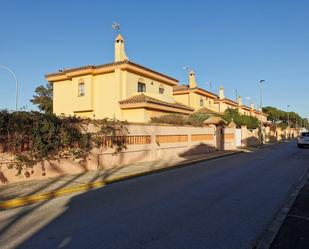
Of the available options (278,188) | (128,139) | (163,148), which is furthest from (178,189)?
(163,148)

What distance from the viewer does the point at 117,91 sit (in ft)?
93.2

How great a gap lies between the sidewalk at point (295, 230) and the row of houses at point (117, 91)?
1942 centimetres

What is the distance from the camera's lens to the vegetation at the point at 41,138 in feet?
35.5

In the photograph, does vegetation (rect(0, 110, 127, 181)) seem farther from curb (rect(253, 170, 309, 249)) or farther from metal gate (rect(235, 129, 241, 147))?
metal gate (rect(235, 129, 241, 147))

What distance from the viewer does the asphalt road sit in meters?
5.32

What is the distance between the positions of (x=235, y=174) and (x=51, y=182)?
24.3 feet

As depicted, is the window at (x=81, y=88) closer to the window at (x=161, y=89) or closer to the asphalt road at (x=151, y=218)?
the window at (x=161, y=89)

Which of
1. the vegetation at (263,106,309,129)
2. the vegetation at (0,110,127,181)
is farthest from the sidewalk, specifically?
the vegetation at (263,106,309,129)

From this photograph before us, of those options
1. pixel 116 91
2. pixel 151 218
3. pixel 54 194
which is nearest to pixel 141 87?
pixel 116 91

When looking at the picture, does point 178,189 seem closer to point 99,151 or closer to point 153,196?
point 153,196

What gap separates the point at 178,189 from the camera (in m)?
10.1

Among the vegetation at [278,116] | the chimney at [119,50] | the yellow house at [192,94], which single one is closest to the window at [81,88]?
the chimney at [119,50]

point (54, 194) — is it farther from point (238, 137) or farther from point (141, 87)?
point (238, 137)

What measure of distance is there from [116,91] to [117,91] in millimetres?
175
